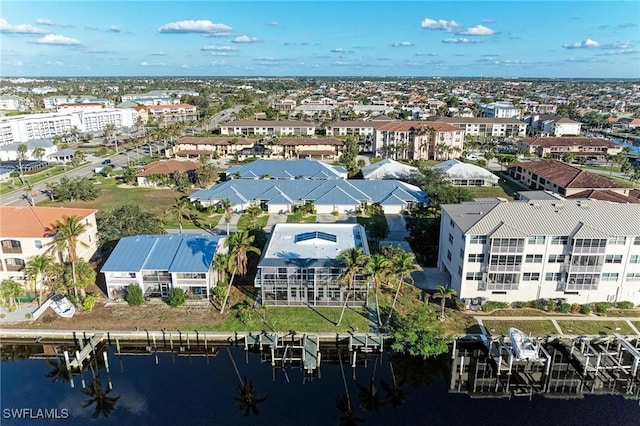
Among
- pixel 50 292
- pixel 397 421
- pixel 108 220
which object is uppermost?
pixel 108 220

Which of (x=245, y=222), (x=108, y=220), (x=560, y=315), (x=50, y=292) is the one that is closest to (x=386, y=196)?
(x=245, y=222)

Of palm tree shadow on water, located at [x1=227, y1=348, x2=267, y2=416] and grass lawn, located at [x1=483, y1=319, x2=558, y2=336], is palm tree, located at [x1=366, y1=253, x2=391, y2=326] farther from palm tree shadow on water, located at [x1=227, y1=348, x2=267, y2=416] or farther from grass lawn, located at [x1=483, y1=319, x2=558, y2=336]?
palm tree shadow on water, located at [x1=227, y1=348, x2=267, y2=416]

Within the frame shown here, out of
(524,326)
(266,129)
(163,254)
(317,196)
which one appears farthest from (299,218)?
(266,129)

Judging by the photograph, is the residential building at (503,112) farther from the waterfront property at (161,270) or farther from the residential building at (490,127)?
the waterfront property at (161,270)

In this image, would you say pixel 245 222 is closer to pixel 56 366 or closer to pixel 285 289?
pixel 285 289

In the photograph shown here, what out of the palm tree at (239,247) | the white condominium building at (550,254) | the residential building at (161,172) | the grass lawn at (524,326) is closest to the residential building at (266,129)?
the residential building at (161,172)

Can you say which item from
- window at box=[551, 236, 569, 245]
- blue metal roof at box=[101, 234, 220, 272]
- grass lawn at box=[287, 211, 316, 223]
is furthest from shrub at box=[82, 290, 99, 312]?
window at box=[551, 236, 569, 245]

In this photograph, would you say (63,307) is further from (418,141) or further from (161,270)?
(418,141)
